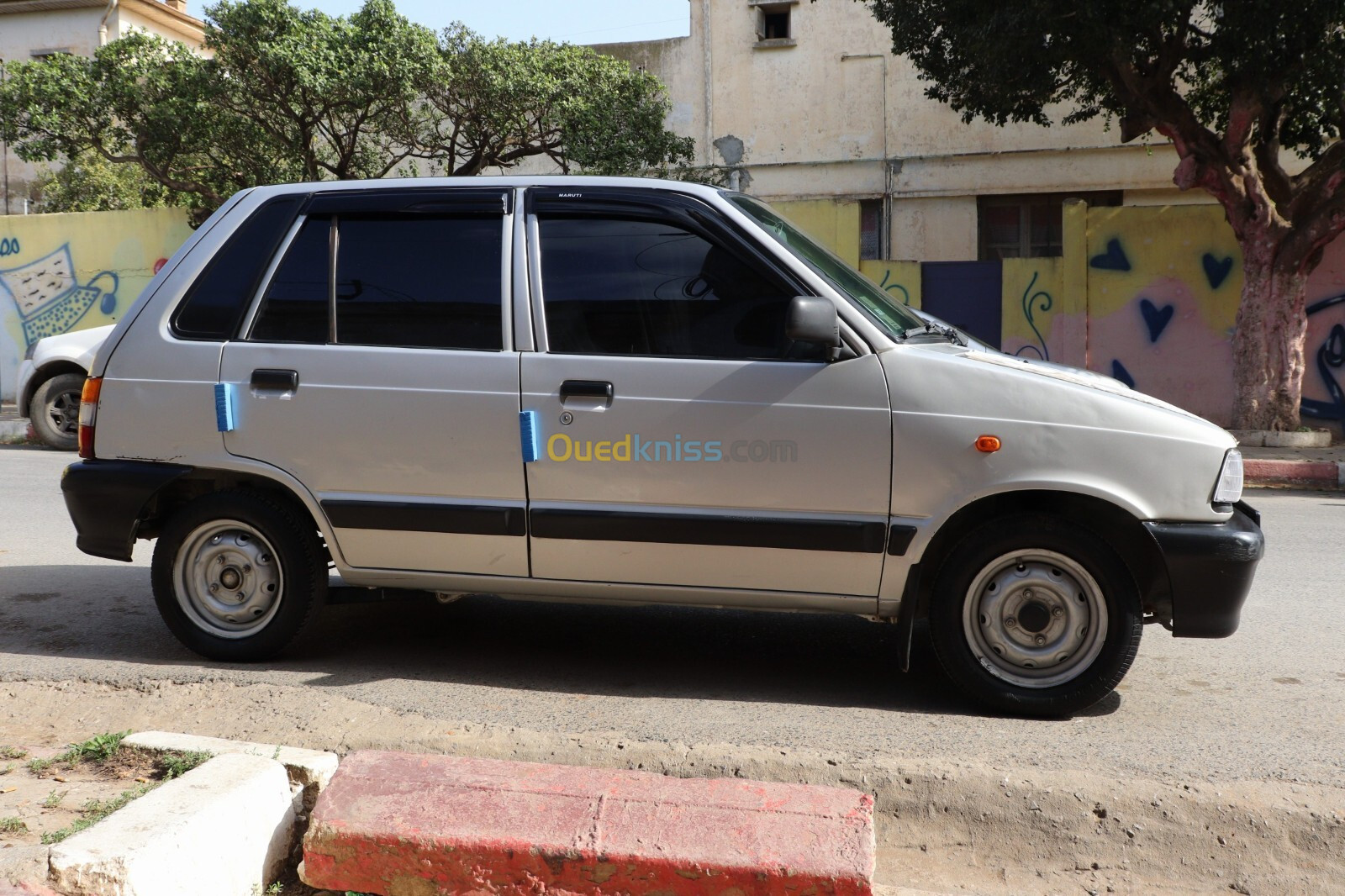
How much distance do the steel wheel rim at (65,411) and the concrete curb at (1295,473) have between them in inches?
469

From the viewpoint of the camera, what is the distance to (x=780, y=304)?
13.6ft

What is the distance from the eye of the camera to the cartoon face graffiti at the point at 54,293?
1856 centimetres

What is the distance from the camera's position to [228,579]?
459cm

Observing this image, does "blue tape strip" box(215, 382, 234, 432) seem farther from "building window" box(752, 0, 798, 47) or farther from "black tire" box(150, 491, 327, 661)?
"building window" box(752, 0, 798, 47)

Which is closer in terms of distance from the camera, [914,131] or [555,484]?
[555,484]

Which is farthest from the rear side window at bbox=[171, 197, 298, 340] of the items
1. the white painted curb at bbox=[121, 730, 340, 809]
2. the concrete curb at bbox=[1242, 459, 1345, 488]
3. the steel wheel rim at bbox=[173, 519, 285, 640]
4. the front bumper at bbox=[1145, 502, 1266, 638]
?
the concrete curb at bbox=[1242, 459, 1345, 488]

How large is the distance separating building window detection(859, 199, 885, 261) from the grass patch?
18513 mm

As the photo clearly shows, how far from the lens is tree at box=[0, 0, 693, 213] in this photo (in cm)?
1684

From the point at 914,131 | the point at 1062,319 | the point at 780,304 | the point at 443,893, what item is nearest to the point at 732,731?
the point at 443,893

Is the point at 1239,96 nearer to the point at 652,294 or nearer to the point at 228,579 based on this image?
the point at 652,294

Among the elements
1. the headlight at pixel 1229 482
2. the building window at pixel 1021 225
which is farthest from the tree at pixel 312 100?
the headlight at pixel 1229 482

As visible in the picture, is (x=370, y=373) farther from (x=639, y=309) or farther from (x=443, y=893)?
(x=443, y=893)

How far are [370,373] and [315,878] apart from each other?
76.7 inches

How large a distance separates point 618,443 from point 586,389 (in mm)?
222
